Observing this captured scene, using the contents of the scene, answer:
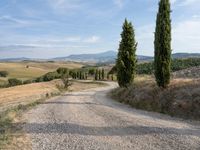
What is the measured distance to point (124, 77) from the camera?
1662 inches

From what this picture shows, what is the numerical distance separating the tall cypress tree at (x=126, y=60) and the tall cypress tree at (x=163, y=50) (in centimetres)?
1338

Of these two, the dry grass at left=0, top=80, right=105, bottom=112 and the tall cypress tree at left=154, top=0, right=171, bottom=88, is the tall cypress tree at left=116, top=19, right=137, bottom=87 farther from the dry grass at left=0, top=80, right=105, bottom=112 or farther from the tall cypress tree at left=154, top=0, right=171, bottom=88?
the tall cypress tree at left=154, top=0, right=171, bottom=88

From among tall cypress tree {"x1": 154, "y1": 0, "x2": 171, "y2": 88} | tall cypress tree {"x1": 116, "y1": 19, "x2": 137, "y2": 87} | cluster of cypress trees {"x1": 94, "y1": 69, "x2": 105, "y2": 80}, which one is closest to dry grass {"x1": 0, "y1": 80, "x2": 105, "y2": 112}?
tall cypress tree {"x1": 116, "y1": 19, "x2": 137, "y2": 87}

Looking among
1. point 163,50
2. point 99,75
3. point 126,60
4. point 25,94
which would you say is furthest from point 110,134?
point 99,75

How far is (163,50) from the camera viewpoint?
28141mm

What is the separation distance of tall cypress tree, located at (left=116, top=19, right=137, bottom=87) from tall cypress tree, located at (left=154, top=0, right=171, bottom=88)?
13382 mm

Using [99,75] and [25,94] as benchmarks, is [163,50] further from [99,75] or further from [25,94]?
[99,75]

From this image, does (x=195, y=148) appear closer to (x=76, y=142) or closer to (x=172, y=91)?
(x=76, y=142)

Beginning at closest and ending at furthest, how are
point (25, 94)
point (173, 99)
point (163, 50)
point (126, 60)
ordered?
point (173, 99) < point (163, 50) < point (126, 60) < point (25, 94)

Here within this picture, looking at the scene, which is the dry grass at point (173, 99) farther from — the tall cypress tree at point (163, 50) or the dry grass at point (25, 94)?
the dry grass at point (25, 94)

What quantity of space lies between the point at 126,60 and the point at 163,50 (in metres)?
14.7

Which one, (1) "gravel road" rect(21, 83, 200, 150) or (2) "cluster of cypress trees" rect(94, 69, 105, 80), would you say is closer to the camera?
(1) "gravel road" rect(21, 83, 200, 150)

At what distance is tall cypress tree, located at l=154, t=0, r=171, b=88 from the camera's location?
91.3 feet

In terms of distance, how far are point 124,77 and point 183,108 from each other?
21041 millimetres
